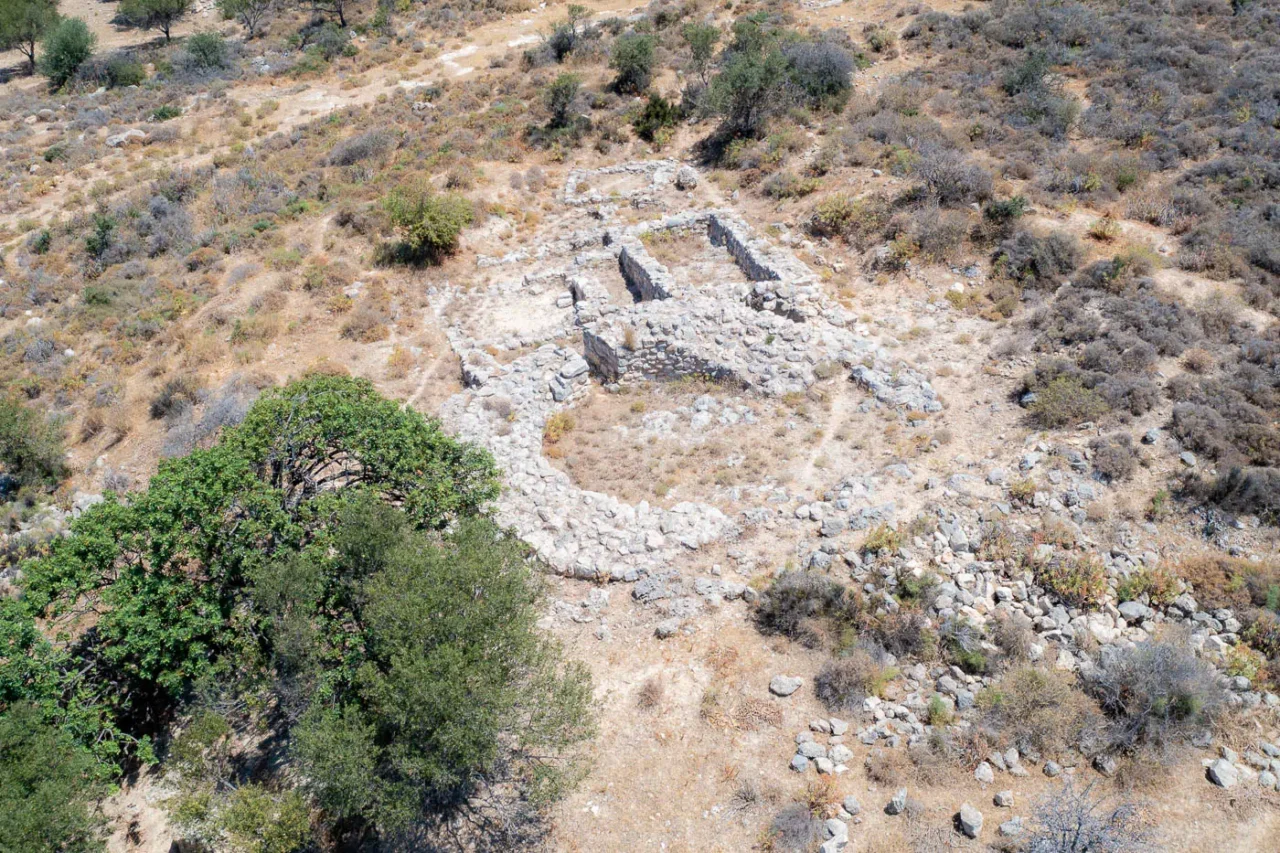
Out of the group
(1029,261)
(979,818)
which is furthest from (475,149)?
(979,818)

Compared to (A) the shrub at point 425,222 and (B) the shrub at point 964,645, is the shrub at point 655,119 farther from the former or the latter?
(B) the shrub at point 964,645

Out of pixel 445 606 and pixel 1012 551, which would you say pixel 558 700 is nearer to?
pixel 445 606

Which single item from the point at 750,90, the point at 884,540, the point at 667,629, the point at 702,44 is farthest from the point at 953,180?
the point at 667,629

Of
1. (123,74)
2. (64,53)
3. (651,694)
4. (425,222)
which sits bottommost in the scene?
(651,694)

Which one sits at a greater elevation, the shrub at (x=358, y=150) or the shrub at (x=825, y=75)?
the shrub at (x=825, y=75)

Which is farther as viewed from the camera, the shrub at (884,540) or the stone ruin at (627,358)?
the stone ruin at (627,358)

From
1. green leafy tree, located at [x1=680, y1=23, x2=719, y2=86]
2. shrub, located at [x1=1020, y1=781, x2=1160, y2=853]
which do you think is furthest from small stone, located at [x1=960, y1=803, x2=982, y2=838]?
green leafy tree, located at [x1=680, y1=23, x2=719, y2=86]

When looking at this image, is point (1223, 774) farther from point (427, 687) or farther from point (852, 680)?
point (427, 687)

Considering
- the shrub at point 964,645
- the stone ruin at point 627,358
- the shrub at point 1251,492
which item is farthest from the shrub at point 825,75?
the shrub at point 964,645
